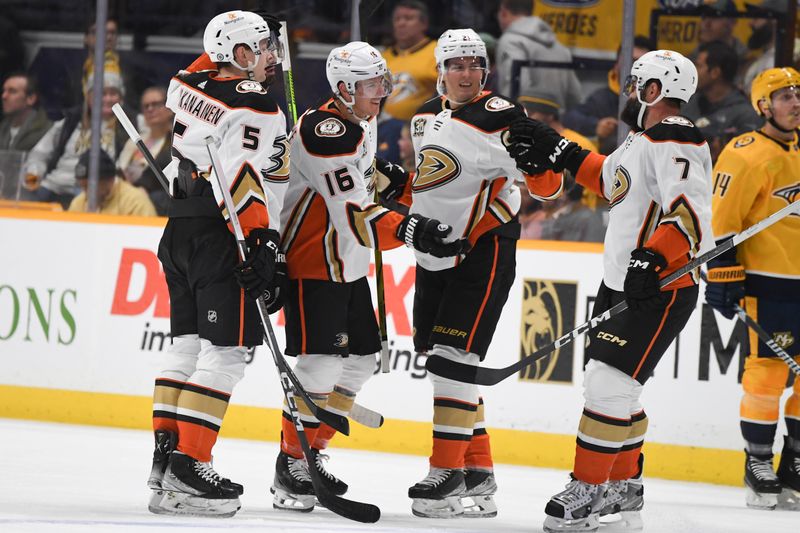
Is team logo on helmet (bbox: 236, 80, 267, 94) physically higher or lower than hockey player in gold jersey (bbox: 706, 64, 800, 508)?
higher

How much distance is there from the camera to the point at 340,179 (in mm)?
3885

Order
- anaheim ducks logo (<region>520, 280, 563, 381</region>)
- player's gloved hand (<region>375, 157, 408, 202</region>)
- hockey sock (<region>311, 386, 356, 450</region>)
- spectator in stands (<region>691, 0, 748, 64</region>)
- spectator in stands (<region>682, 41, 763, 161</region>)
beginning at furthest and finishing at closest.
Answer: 1. spectator in stands (<region>691, 0, 748, 64</region>)
2. spectator in stands (<region>682, 41, 763, 161</region>)
3. anaheim ducks logo (<region>520, 280, 563, 381</region>)
4. player's gloved hand (<region>375, 157, 408, 202</region>)
5. hockey sock (<region>311, 386, 356, 450</region>)

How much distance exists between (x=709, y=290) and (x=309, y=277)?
158 centimetres

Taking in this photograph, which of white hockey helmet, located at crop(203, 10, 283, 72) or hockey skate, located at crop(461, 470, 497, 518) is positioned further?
hockey skate, located at crop(461, 470, 497, 518)

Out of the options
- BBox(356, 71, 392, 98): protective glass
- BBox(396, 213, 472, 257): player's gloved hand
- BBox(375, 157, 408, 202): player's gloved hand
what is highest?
BBox(356, 71, 392, 98): protective glass

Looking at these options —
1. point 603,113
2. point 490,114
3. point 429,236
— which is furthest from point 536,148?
point 603,113

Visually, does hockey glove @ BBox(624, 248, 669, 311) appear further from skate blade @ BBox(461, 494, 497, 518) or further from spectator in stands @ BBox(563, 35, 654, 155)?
spectator in stands @ BBox(563, 35, 654, 155)

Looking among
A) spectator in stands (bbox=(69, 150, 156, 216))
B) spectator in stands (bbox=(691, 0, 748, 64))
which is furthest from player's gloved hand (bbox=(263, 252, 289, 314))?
spectator in stands (bbox=(691, 0, 748, 64))

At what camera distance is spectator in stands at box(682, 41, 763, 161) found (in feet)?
18.9

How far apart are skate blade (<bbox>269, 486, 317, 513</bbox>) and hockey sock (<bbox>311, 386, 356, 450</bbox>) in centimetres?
18

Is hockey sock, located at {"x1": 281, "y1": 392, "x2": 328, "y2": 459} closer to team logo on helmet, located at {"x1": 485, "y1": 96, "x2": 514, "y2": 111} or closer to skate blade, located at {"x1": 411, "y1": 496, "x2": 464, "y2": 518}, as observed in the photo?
skate blade, located at {"x1": 411, "y1": 496, "x2": 464, "y2": 518}

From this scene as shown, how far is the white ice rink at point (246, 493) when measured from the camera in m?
3.67

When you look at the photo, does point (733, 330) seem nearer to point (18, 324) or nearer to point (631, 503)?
point (631, 503)

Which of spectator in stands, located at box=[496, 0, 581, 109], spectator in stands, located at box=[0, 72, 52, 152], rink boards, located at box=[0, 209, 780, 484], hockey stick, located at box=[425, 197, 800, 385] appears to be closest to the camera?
hockey stick, located at box=[425, 197, 800, 385]
